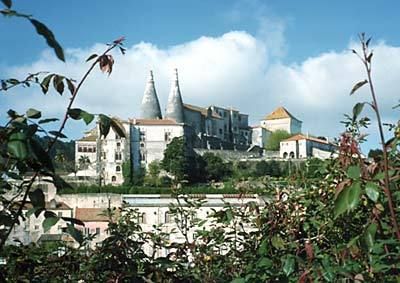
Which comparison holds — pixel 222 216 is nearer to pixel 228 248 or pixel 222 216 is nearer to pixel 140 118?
pixel 228 248

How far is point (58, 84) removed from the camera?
1345mm

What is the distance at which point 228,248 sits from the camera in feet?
7.30

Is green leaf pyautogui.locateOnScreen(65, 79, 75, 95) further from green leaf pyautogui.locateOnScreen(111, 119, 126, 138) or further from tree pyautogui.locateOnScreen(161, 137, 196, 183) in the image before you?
tree pyautogui.locateOnScreen(161, 137, 196, 183)

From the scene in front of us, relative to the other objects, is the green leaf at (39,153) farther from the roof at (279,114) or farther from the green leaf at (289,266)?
the roof at (279,114)

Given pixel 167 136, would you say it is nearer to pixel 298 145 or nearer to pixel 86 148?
pixel 86 148

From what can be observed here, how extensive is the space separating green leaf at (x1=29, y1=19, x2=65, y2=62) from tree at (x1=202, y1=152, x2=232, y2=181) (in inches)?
2246

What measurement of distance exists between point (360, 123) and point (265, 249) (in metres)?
1.03

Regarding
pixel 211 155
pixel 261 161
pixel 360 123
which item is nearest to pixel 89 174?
pixel 211 155

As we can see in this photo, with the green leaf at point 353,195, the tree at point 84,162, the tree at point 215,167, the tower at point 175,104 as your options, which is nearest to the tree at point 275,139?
the tower at point 175,104

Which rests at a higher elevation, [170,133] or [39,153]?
[170,133]

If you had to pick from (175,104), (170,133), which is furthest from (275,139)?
(170,133)

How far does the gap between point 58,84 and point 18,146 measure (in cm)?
45

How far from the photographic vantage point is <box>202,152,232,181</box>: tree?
58938mm

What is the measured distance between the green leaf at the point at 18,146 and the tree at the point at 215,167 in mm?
57014
